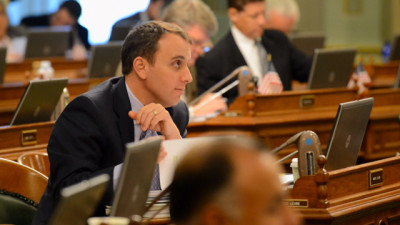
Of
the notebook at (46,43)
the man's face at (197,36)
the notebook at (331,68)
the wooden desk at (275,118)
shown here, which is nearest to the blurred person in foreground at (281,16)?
the notebook at (331,68)

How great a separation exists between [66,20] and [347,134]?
8.28m

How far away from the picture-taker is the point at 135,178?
1.97 m

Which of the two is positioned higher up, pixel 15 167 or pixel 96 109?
pixel 96 109

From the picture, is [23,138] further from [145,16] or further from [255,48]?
[145,16]

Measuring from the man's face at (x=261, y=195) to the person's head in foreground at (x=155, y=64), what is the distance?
158cm

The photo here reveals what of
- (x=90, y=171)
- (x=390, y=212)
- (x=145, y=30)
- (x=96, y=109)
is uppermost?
(x=145, y=30)

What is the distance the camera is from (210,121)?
4.84 meters

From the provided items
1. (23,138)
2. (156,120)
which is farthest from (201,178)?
(23,138)

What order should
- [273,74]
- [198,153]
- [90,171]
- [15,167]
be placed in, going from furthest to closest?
[273,74], [15,167], [90,171], [198,153]

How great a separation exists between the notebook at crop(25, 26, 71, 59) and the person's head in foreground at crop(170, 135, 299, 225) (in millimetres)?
7007

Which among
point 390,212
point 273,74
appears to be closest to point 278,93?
point 273,74

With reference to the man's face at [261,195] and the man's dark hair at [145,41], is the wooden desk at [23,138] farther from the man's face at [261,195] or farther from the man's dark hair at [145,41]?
the man's face at [261,195]

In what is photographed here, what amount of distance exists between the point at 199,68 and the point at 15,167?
2842mm

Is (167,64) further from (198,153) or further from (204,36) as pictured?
(204,36)
